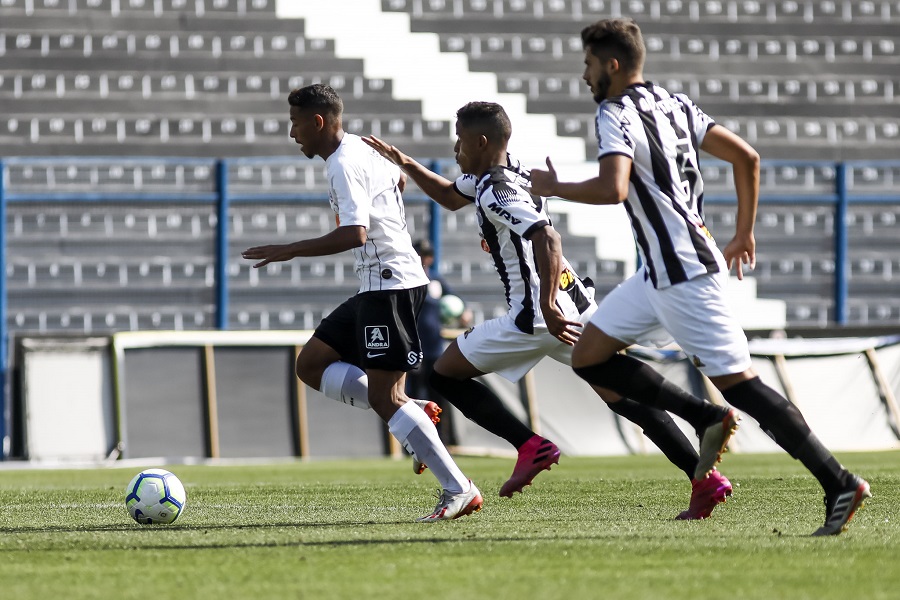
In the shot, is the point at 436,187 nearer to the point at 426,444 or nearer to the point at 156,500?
the point at 426,444

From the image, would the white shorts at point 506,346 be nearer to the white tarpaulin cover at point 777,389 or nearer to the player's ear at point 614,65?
the player's ear at point 614,65

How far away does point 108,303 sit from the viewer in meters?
15.2

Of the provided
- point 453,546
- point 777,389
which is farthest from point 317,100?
point 777,389

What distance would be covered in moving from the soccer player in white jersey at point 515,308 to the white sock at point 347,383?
0.36 meters

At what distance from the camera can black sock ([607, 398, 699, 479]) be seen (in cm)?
→ 602

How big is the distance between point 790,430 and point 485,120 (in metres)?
2.08

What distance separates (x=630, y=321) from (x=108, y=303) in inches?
423

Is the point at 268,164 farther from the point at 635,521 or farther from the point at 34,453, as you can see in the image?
the point at 635,521

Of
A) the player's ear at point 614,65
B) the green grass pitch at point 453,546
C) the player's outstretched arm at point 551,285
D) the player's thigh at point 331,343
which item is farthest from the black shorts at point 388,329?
the player's ear at point 614,65

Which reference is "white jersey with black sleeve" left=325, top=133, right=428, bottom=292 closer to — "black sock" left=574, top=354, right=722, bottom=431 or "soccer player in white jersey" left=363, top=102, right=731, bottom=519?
"soccer player in white jersey" left=363, top=102, right=731, bottom=519

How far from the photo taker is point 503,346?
6363mm

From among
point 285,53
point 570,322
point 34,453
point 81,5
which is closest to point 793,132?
point 285,53

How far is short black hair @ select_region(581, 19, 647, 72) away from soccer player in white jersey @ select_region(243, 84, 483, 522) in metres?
1.29

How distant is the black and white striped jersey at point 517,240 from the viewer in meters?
6.12
